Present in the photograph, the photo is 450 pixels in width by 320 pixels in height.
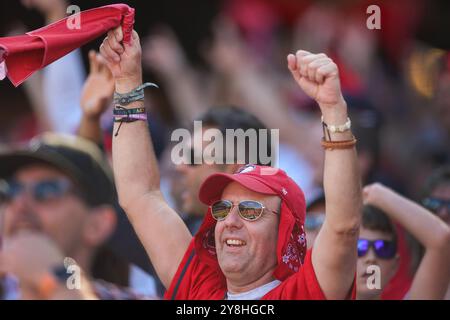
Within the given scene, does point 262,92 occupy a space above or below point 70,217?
above

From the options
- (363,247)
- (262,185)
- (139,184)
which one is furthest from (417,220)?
(139,184)

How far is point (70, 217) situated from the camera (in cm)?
437

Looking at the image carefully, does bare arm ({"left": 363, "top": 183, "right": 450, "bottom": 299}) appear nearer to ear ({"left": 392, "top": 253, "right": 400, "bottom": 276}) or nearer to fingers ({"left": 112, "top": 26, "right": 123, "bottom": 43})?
ear ({"left": 392, "top": 253, "right": 400, "bottom": 276})

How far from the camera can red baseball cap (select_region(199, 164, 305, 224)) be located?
3.76 meters

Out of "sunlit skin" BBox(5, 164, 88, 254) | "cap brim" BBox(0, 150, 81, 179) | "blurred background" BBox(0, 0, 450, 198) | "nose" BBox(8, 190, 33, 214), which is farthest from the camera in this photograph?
"blurred background" BBox(0, 0, 450, 198)

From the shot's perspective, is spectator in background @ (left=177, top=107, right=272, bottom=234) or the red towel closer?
the red towel

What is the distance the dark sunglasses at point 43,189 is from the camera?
175 inches

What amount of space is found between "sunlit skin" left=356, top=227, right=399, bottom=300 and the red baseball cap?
26.1 inches

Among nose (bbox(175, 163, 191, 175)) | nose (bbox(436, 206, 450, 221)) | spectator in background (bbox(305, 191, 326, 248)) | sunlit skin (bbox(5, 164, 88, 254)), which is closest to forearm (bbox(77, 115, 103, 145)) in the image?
nose (bbox(175, 163, 191, 175))

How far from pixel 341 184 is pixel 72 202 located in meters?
1.42

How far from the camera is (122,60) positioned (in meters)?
4.03

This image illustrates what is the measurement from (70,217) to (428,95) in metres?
3.12
